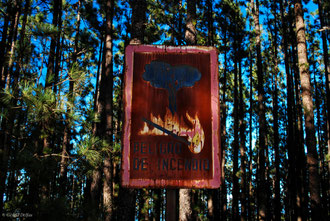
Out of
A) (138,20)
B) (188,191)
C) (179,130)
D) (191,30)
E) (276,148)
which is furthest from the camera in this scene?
(276,148)

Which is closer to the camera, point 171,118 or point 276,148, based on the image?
point 171,118

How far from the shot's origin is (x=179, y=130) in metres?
2.79

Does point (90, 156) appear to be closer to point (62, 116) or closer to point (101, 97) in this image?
point (62, 116)

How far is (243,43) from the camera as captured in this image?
18062 mm

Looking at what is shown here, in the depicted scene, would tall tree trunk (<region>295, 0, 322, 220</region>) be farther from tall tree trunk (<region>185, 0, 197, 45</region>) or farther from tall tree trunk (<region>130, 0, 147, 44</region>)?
tall tree trunk (<region>130, 0, 147, 44</region>)

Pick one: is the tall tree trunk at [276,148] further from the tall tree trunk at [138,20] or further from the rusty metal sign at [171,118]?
the rusty metal sign at [171,118]

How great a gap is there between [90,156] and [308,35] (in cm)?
2129

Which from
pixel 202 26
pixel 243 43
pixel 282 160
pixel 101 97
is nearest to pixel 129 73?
pixel 101 97

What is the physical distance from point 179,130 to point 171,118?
143 millimetres

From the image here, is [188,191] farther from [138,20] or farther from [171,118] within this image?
[171,118]

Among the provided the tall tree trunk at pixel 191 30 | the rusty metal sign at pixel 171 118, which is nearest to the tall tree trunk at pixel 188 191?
the tall tree trunk at pixel 191 30

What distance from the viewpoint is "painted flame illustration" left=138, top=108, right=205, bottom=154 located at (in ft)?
Answer: 9.11

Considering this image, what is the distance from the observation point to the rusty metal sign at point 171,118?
106 inches

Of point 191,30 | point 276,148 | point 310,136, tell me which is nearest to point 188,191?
point 191,30
